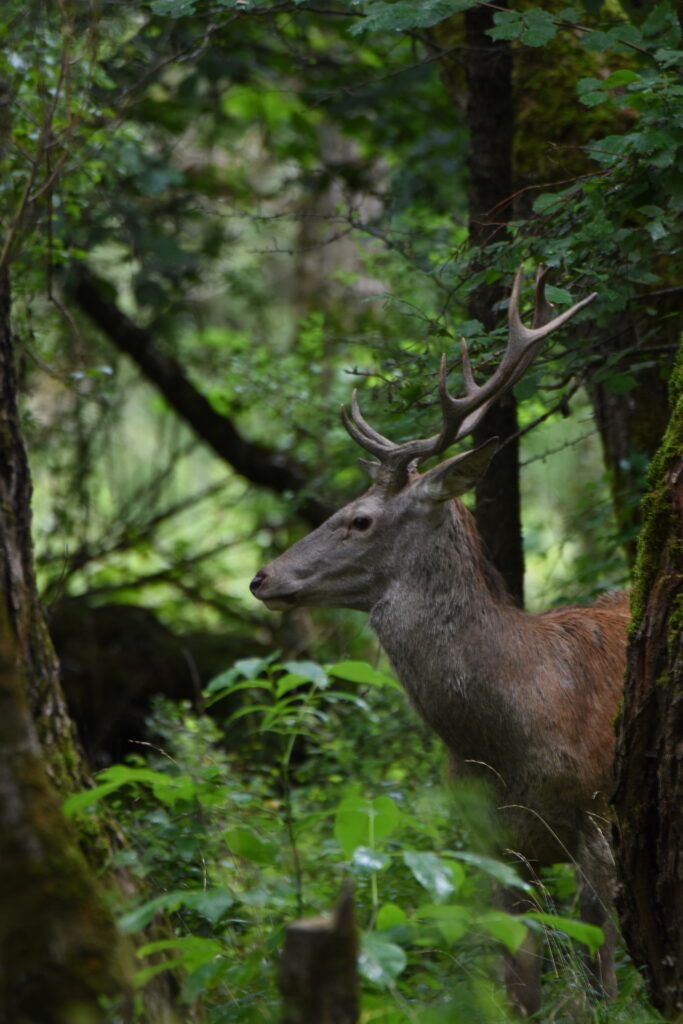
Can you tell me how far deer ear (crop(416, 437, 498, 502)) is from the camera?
4586 mm

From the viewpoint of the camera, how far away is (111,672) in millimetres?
9172

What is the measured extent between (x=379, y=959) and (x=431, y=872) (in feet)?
0.66

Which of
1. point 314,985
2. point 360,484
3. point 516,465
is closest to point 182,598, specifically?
point 360,484

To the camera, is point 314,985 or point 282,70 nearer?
point 314,985

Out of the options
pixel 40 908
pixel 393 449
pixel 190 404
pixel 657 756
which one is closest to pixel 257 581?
pixel 393 449

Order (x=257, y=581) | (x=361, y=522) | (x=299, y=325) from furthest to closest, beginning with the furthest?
(x=299, y=325) < (x=361, y=522) < (x=257, y=581)

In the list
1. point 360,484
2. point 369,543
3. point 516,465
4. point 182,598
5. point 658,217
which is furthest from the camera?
point 182,598

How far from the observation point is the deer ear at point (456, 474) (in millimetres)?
4586

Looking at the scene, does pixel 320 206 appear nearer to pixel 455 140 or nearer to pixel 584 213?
pixel 455 140

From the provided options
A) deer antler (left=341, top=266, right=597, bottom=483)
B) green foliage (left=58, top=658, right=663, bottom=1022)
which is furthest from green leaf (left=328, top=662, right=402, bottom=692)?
deer antler (left=341, top=266, right=597, bottom=483)

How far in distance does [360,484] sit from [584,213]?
281 centimetres

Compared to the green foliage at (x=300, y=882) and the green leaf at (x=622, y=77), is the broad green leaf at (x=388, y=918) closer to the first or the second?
the green foliage at (x=300, y=882)

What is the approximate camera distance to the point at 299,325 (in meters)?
8.64

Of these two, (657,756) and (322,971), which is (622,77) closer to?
(657,756)
